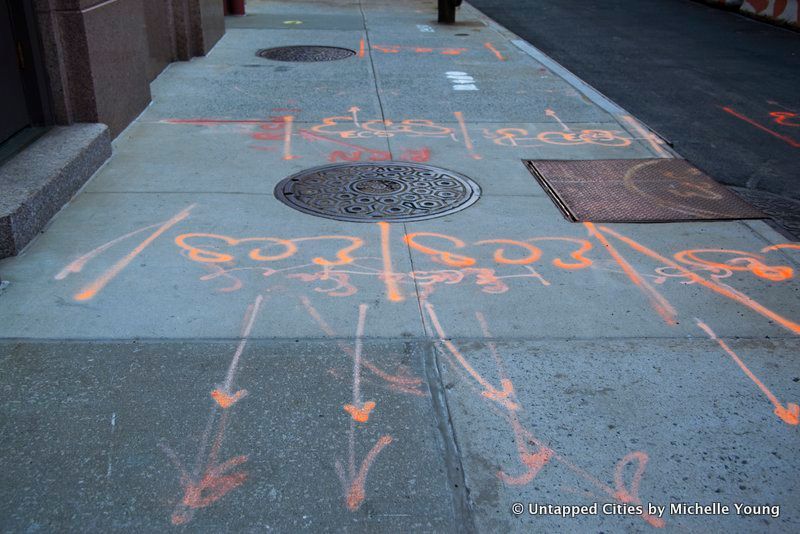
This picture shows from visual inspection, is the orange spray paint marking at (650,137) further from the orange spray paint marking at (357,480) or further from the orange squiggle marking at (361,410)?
the orange spray paint marking at (357,480)

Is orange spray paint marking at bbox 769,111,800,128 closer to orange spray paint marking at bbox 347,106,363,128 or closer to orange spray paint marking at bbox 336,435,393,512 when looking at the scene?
orange spray paint marking at bbox 347,106,363,128

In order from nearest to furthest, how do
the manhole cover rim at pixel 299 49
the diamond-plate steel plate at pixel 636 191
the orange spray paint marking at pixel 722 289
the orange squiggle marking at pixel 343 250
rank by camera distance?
the orange spray paint marking at pixel 722 289, the orange squiggle marking at pixel 343 250, the diamond-plate steel plate at pixel 636 191, the manhole cover rim at pixel 299 49

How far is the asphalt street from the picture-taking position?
270 inches

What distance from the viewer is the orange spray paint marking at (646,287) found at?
3.85 meters

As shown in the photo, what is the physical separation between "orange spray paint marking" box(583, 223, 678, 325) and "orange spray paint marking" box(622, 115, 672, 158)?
2.12 metres

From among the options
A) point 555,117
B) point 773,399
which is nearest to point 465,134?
point 555,117

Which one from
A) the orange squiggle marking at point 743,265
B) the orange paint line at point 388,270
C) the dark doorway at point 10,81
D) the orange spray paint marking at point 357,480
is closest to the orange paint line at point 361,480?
the orange spray paint marking at point 357,480

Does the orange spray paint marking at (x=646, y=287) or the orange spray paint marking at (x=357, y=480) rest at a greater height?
the orange spray paint marking at (x=646, y=287)

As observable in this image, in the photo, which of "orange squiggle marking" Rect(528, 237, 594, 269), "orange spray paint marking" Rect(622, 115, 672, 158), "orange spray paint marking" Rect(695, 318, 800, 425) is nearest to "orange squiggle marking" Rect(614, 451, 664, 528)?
"orange spray paint marking" Rect(695, 318, 800, 425)

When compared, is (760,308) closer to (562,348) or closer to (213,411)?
(562,348)

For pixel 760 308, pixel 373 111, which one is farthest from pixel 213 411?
pixel 373 111

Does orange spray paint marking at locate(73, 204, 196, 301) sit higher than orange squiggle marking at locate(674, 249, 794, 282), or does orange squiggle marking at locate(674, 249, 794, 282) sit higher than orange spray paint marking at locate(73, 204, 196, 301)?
orange squiggle marking at locate(674, 249, 794, 282)

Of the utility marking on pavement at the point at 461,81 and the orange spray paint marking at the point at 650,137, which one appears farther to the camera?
the utility marking on pavement at the point at 461,81

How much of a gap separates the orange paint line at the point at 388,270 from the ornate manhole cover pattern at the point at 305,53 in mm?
6035
